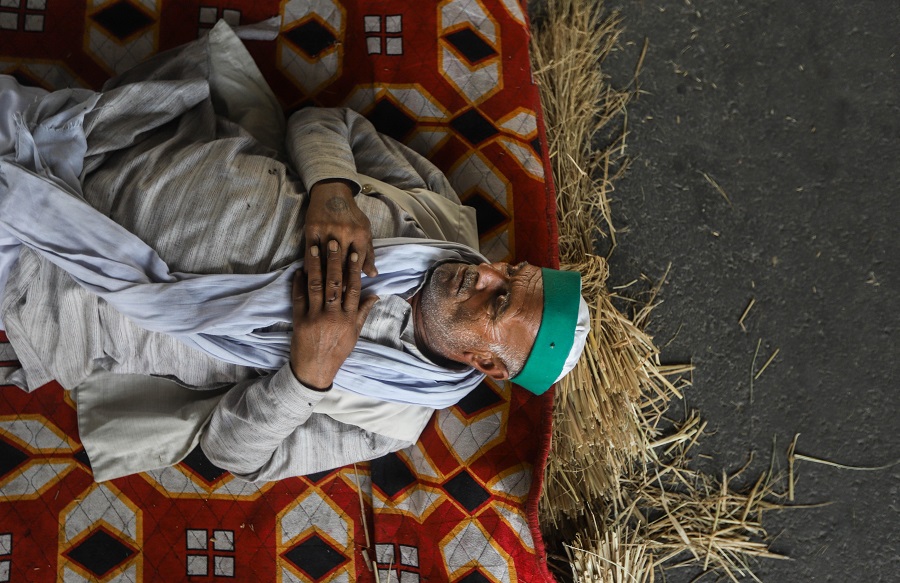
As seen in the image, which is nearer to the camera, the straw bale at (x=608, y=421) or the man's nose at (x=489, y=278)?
the man's nose at (x=489, y=278)

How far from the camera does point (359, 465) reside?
222 centimetres

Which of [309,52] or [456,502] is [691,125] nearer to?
[309,52]

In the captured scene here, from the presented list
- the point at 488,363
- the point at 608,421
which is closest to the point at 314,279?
the point at 488,363

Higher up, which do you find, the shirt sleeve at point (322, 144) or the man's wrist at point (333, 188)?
the shirt sleeve at point (322, 144)

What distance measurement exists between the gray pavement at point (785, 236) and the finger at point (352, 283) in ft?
3.86

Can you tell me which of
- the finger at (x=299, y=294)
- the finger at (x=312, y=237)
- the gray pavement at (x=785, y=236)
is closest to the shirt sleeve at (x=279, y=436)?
the finger at (x=299, y=294)

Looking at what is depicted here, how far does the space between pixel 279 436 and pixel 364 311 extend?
16.5 inches

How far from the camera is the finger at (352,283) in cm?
167

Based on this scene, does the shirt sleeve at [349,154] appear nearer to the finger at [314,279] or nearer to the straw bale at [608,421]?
the finger at [314,279]

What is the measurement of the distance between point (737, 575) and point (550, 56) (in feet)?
6.49

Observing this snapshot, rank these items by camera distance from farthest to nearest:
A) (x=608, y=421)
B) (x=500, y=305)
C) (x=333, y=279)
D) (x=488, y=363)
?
(x=608, y=421) → (x=488, y=363) → (x=500, y=305) → (x=333, y=279)

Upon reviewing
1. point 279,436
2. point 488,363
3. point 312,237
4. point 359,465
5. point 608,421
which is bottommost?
point 359,465

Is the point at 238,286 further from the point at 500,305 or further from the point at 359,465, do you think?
the point at 359,465

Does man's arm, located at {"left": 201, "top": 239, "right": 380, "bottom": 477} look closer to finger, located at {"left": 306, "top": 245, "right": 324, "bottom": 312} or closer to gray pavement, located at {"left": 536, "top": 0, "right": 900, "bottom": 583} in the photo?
finger, located at {"left": 306, "top": 245, "right": 324, "bottom": 312}
